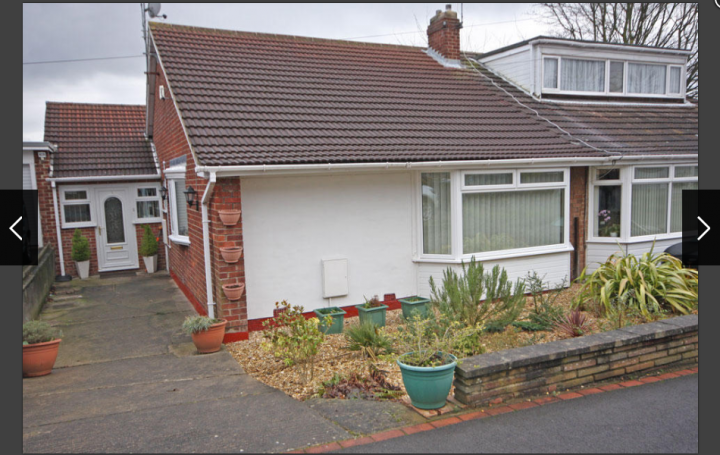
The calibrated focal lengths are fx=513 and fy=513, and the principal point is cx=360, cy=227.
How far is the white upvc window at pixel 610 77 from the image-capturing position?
12578 mm

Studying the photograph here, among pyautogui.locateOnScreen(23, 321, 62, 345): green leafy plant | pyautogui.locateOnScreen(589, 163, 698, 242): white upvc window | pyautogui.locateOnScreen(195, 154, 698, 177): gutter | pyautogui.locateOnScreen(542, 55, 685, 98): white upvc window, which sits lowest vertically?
pyautogui.locateOnScreen(23, 321, 62, 345): green leafy plant

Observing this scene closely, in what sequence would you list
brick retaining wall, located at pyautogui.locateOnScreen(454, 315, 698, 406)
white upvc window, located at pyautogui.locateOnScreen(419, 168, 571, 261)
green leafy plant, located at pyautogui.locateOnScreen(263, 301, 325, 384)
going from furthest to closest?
white upvc window, located at pyautogui.locateOnScreen(419, 168, 571, 261), green leafy plant, located at pyautogui.locateOnScreen(263, 301, 325, 384), brick retaining wall, located at pyautogui.locateOnScreen(454, 315, 698, 406)

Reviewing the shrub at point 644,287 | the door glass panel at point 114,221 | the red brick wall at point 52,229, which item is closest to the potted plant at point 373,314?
the shrub at point 644,287

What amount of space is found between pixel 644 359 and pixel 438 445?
291 centimetres

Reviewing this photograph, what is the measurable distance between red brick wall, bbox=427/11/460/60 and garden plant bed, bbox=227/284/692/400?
786cm

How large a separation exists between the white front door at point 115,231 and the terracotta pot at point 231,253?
7479 millimetres

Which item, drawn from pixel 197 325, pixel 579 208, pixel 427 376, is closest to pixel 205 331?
pixel 197 325

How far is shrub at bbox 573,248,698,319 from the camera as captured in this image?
7.19m

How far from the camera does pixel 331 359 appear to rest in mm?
6340

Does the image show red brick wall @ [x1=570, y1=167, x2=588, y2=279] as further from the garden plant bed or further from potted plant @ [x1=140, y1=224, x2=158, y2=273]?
potted plant @ [x1=140, y1=224, x2=158, y2=273]

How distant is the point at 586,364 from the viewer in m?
5.20

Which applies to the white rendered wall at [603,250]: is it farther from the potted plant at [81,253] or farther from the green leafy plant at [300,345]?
the potted plant at [81,253]

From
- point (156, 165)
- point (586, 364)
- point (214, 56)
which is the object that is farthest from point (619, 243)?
point (156, 165)

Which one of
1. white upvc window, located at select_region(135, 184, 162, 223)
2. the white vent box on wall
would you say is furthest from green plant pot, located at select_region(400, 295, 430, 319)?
white upvc window, located at select_region(135, 184, 162, 223)
